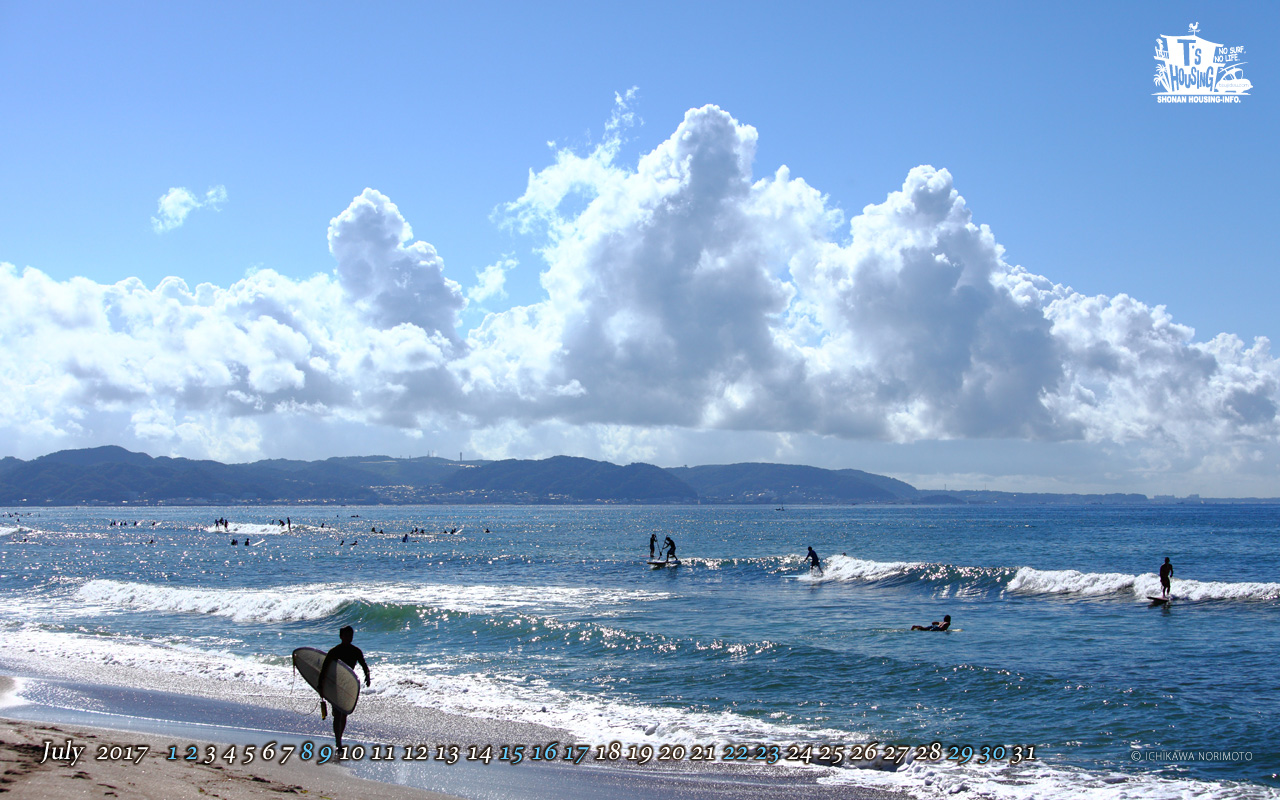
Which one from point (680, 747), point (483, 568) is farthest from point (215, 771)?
point (483, 568)

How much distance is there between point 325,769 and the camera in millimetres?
12961

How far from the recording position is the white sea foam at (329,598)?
31766 millimetres

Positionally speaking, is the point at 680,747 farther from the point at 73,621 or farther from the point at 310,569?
the point at 310,569

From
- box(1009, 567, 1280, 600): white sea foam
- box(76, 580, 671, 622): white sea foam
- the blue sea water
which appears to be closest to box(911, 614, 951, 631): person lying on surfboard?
the blue sea water

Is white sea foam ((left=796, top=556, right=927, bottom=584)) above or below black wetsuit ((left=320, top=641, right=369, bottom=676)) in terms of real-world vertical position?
below

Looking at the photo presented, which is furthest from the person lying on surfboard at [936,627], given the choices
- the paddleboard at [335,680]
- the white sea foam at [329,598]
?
the paddleboard at [335,680]

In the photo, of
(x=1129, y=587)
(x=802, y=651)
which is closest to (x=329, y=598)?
(x=802, y=651)

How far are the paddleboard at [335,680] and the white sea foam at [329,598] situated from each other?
18.4 meters

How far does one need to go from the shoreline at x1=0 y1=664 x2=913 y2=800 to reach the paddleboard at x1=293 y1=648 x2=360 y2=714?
3.52ft

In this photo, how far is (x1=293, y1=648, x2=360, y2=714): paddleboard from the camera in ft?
42.3

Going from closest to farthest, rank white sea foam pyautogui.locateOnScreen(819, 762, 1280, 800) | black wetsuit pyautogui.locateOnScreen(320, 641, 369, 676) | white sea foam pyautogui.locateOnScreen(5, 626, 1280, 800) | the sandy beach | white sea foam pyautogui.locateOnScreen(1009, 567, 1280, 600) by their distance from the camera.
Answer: the sandy beach → white sea foam pyautogui.locateOnScreen(819, 762, 1280, 800) → white sea foam pyautogui.locateOnScreen(5, 626, 1280, 800) → black wetsuit pyautogui.locateOnScreen(320, 641, 369, 676) → white sea foam pyautogui.locateOnScreen(1009, 567, 1280, 600)

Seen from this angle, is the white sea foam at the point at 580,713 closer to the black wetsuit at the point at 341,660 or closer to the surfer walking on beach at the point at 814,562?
the black wetsuit at the point at 341,660
